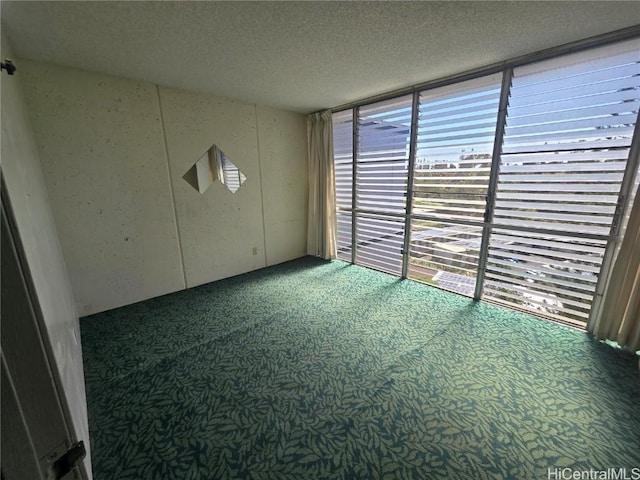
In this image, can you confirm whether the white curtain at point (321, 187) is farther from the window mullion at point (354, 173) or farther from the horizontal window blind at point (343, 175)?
the window mullion at point (354, 173)

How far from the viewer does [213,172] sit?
11.1ft

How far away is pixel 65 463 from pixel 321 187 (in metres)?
3.91

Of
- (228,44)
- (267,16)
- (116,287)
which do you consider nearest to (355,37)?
(267,16)

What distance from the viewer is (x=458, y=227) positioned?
2.99m

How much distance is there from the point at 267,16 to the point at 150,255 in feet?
8.62

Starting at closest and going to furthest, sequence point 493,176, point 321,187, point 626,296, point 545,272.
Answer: point 626,296 < point 545,272 < point 493,176 < point 321,187

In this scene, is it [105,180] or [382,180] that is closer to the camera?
[105,180]

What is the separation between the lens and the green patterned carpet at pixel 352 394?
4.48 ft

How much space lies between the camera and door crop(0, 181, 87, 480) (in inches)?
17.2

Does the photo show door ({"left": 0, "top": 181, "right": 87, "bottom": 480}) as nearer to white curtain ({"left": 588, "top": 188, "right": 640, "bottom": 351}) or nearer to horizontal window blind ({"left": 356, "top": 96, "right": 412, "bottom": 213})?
white curtain ({"left": 588, "top": 188, "right": 640, "bottom": 351})

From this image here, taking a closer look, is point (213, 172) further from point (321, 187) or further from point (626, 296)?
point (626, 296)

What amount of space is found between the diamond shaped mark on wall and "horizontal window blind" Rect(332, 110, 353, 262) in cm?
146

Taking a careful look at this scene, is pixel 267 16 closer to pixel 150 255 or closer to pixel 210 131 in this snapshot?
pixel 210 131

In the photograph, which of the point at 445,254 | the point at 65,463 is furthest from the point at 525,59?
the point at 65,463
